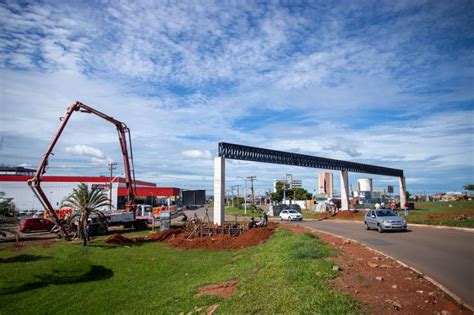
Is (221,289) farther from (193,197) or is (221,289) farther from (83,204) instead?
(193,197)

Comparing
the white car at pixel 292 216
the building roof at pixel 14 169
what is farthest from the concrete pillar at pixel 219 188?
the building roof at pixel 14 169

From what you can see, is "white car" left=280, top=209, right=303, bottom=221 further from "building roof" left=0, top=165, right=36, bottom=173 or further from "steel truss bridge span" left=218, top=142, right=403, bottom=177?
"building roof" left=0, top=165, right=36, bottom=173

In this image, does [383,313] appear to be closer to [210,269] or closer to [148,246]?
[210,269]

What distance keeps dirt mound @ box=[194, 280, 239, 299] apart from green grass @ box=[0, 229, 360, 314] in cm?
28

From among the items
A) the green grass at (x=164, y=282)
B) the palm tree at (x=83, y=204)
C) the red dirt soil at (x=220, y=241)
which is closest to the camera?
the green grass at (x=164, y=282)

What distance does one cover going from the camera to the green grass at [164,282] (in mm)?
8273

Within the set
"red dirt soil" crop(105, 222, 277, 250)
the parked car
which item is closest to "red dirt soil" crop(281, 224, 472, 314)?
"red dirt soil" crop(105, 222, 277, 250)

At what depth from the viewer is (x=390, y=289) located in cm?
816

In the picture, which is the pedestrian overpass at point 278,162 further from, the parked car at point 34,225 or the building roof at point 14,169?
the building roof at point 14,169

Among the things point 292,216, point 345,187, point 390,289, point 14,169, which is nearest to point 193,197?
point 292,216

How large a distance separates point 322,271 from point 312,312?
2.84 metres

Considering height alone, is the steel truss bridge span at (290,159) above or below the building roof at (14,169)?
below

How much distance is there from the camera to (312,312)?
693 centimetres

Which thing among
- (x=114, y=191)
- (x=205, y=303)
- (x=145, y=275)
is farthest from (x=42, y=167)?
(x=114, y=191)
